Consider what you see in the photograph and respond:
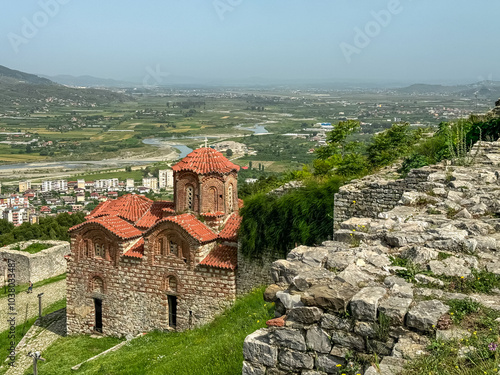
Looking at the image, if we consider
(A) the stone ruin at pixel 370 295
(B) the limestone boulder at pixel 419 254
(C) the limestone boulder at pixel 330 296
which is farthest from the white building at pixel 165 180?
(C) the limestone boulder at pixel 330 296

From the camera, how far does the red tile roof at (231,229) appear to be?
10.7 meters

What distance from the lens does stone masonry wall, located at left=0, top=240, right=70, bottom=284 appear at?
18547 mm

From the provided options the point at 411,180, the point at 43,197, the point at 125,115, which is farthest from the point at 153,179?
the point at 125,115

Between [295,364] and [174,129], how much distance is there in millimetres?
96429

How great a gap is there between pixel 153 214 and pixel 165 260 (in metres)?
2.04

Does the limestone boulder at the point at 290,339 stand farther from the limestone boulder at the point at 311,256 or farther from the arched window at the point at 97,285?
the arched window at the point at 97,285

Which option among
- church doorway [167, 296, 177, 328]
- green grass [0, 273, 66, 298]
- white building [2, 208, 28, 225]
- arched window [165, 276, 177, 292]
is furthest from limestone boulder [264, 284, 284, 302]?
white building [2, 208, 28, 225]

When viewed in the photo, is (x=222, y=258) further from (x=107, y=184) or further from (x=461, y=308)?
(x=107, y=184)

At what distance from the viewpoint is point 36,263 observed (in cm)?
1870

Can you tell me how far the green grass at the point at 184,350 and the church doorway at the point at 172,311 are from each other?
12.4 inches

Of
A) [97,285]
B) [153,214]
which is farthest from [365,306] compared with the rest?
[153,214]

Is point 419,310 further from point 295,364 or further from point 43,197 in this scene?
point 43,197

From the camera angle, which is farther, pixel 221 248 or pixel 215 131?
pixel 215 131

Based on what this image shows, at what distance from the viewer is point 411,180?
6684mm
